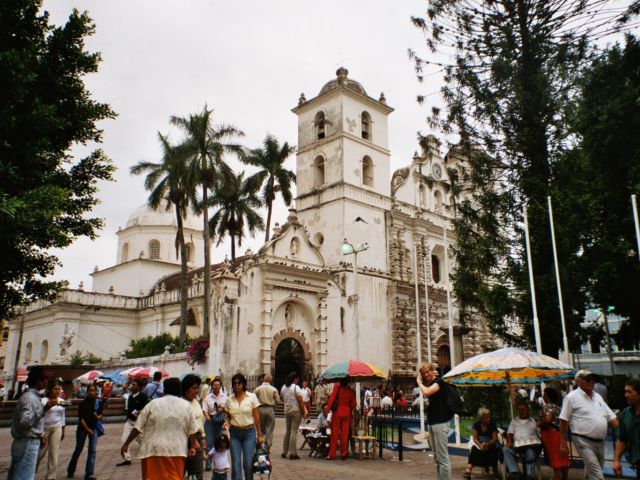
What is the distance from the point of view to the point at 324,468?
11.0 meters

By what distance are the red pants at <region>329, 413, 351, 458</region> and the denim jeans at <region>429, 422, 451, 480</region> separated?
4.70 meters

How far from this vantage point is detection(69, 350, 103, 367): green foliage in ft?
108

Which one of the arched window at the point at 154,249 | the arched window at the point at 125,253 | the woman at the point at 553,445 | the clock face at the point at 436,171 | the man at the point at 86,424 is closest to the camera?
the woman at the point at 553,445

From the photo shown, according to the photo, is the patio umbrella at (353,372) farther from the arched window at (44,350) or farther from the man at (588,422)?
the arched window at (44,350)

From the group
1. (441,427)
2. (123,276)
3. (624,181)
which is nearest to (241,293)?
(624,181)

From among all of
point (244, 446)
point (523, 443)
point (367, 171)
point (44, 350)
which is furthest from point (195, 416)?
point (44, 350)

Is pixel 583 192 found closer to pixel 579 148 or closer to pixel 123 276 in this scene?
pixel 579 148

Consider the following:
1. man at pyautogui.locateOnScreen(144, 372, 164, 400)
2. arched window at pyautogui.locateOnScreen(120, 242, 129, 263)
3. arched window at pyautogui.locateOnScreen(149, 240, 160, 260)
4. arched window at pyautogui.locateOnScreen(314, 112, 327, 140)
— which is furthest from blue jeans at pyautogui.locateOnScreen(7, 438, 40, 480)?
arched window at pyautogui.locateOnScreen(120, 242, 129, 263)

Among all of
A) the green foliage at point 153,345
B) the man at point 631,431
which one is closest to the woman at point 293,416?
the man at point 631,431

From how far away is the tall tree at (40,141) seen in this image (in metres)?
7.71

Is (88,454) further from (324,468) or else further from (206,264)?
(206,264)

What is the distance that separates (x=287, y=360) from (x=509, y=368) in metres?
18.6

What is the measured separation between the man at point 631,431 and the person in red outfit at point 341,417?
7064mm

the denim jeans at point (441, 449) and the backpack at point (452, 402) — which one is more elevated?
the backpack at point (452, 402)
